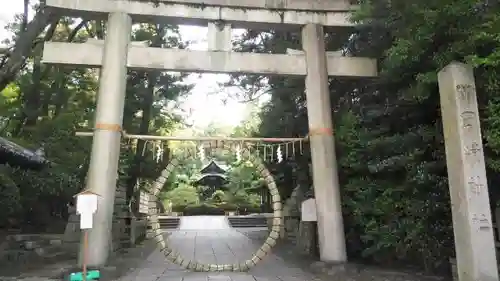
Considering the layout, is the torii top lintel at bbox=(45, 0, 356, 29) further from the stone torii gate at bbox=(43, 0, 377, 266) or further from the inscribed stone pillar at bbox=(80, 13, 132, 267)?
the inscribed stone pillar at bbox=(80, 13, 132, 267)

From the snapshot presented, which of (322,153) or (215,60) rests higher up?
(215,60)

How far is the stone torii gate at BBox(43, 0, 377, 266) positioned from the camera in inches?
318

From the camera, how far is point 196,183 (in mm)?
36469

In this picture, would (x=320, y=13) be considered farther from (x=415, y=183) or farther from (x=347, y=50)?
(x=415, y=183)

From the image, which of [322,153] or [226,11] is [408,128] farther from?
[226,11]

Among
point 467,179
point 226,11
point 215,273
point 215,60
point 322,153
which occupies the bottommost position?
point 215,273

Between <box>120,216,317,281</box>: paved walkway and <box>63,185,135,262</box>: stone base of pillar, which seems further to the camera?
<box>63,185,135,262</box>: stone base of pillar

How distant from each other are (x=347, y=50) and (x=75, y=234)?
9002 mm

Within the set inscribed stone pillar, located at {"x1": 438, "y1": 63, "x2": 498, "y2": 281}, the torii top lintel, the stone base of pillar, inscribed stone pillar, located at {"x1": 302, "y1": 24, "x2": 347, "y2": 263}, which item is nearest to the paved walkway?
inscribed stone pillar, located at {"x1": 302, "y1": 24, "x2": 347, "y2": 263}

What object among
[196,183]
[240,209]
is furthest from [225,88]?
[196,183]

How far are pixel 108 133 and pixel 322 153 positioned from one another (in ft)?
14.5

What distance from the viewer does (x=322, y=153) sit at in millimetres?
8656

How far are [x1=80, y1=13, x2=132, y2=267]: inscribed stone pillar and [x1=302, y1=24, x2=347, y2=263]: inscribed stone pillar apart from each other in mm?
4041

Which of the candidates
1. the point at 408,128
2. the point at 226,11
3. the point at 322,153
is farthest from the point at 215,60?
the point at 408,128
